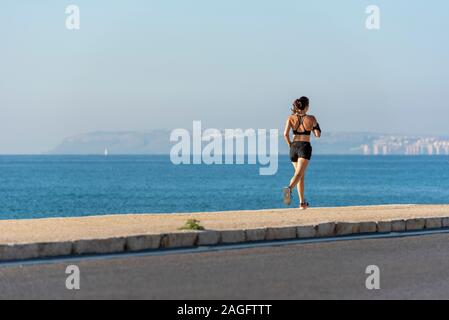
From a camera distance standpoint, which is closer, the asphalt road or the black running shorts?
the asphalt road

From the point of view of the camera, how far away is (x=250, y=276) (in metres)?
12.0

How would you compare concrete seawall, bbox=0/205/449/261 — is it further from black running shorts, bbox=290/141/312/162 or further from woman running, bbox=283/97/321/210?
black running shorts, bbox=290/141/312/162

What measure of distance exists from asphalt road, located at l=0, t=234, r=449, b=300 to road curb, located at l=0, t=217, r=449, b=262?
70 centimetres

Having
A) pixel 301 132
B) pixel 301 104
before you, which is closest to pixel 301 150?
pixel 301 132

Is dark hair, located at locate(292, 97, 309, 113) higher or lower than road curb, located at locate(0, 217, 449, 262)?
higher

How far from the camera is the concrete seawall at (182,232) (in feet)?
45.3

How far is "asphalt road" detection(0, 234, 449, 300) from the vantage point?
10.7 metres

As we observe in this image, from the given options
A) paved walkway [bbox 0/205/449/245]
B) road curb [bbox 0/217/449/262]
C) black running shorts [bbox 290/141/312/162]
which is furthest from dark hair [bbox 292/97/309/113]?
road curb [bbox 0/217/449/262]

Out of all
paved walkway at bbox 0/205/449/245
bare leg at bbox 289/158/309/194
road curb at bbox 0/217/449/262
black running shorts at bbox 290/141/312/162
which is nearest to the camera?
road curb at bbox 0/217/449/262

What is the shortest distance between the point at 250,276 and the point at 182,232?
3.15m

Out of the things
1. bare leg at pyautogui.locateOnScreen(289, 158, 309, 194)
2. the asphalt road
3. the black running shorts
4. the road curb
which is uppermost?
the black running shorts

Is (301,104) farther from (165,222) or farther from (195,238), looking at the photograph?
(195,238)

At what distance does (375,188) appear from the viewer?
12300 centimetres
